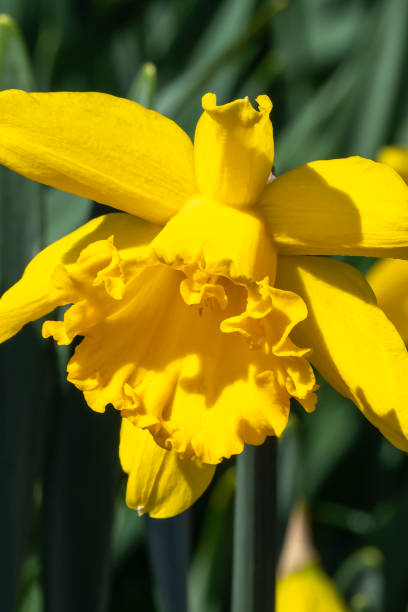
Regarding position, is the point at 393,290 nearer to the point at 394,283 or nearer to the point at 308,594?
the point at 394,283

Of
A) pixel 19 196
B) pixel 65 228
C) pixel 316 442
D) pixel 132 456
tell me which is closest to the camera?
pixel 132 456

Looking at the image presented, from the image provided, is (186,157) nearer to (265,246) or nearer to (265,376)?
(265,246)

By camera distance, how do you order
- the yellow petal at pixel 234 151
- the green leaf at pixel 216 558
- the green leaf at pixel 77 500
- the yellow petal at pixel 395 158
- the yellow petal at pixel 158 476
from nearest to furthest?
the yellow petal at pixel 234 151 → the yellow petal at pixel 158 476 → the green leaf at pixel 77 500 → the yellow petal at pixel 395 158 → the green leaf at pixel 216 558

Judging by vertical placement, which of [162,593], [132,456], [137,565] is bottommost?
[137,565]

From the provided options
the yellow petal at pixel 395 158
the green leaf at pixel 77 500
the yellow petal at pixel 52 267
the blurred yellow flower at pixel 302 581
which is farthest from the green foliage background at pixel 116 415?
the yellow petal at pixel 395 158

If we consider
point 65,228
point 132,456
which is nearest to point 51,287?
point 132,456

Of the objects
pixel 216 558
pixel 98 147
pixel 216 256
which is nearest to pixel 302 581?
pixel 216 558

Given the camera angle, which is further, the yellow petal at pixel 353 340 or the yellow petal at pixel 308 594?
the yellow petal at pixel 308 594

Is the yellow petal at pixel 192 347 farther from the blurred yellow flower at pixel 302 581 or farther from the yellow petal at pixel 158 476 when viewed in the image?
the blurred yellow flower at pixel 302 581
